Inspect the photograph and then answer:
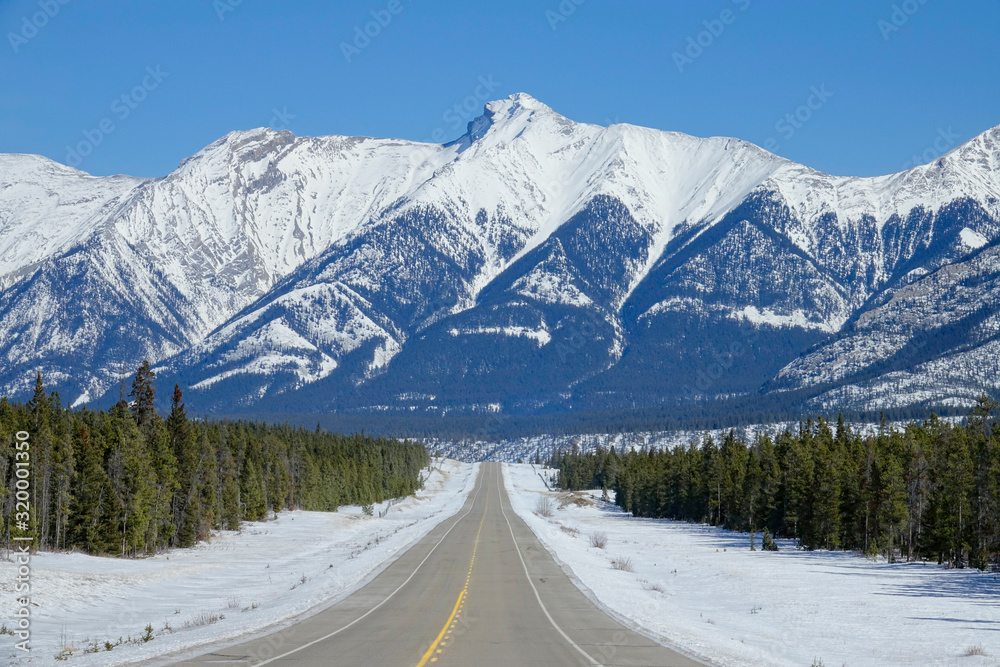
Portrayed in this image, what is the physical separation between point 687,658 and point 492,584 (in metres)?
19.6

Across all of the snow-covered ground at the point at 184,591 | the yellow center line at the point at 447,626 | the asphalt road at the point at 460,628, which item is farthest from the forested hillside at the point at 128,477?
the yellow center line at the point at 447,626

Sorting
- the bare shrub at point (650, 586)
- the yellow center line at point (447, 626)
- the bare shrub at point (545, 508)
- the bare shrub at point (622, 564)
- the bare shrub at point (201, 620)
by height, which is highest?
the yellow center line at point (447, 626)

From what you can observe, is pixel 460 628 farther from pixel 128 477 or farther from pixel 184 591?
pixel 128 477

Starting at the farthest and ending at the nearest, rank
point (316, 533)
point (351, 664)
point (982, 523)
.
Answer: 1. point (316, 533)
2. point (982, 523)
3. point (351, 664)

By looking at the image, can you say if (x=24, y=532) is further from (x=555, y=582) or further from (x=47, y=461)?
(x=555, y=582)

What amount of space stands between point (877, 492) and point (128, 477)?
52739 millimetres

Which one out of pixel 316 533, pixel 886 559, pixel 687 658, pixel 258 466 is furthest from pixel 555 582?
pixel 258 466

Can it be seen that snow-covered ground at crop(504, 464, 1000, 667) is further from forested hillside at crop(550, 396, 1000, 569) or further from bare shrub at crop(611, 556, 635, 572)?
forested hillside at crop(550, 396, 1000, 569)

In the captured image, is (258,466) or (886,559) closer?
(886,559)

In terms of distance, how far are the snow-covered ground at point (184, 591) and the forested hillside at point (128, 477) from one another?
2.67 metres

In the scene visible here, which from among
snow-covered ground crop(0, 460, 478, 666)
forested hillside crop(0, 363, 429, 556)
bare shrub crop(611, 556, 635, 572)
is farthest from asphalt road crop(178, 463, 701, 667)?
forested hillside crop(0, 363, 429, 556)

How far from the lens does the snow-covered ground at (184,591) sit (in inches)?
1235

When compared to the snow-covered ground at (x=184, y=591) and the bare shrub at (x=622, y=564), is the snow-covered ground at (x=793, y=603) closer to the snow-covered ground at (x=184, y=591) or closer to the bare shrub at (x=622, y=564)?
the bare shrub at (x=622, y=564)

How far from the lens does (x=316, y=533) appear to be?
3831 inches
